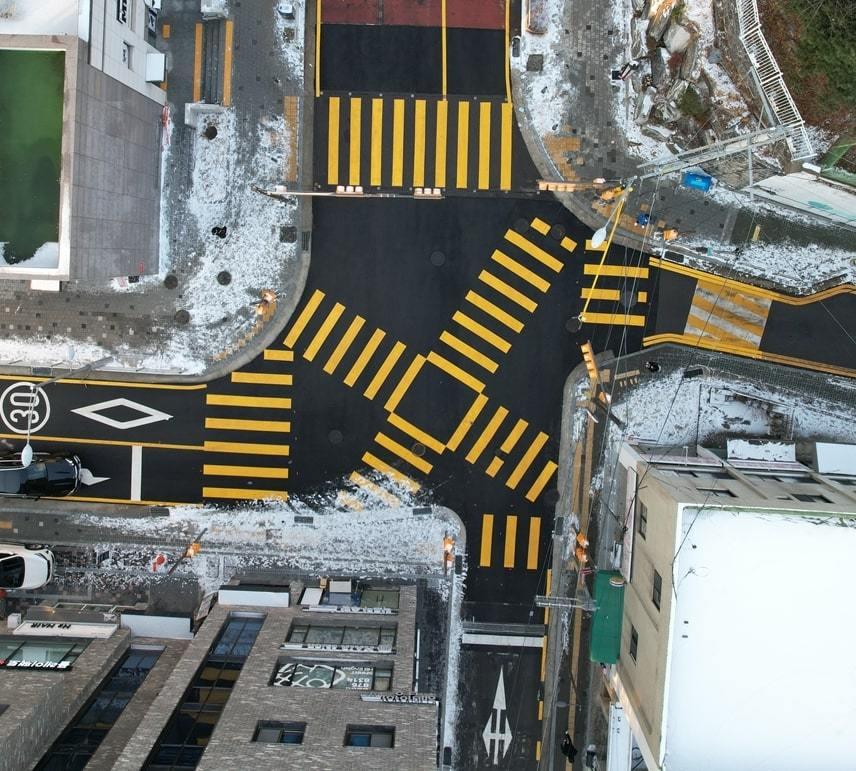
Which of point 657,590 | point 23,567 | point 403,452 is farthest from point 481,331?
point 23,567

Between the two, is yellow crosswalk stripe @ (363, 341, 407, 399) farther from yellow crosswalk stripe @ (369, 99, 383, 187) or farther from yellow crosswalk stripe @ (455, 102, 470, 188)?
yellow crosswalk stripe @ (455, 102, 470, 188)

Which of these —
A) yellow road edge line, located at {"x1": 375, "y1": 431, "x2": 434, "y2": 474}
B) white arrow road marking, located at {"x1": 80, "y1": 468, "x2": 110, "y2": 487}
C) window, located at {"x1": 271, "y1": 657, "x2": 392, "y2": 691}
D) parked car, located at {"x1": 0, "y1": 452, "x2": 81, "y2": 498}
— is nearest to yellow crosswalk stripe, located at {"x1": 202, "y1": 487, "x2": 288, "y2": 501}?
white arrow road marking, located at {"x1": 80, "y1": 468, "x2": 110, "y2": 487}

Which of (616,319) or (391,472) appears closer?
(616,319)

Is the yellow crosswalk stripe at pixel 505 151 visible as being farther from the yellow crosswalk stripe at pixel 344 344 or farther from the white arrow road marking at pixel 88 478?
the white arrow road marking at pixel 88 478

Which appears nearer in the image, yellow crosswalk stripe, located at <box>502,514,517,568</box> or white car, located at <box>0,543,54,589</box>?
white car, located at <box>0,543,54,589</box>

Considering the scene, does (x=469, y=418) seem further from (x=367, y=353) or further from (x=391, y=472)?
(x=367, y=353)
